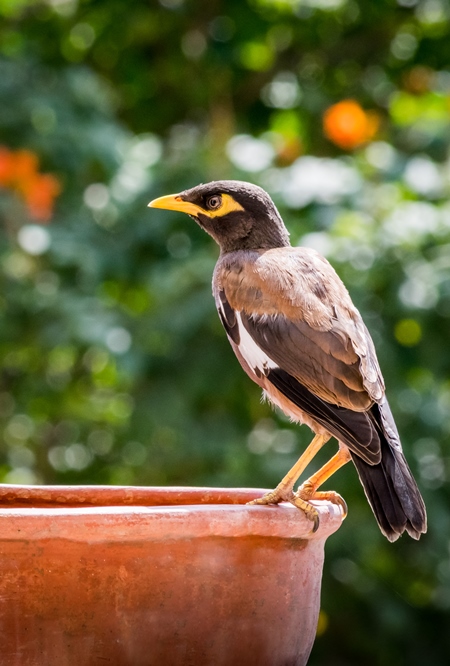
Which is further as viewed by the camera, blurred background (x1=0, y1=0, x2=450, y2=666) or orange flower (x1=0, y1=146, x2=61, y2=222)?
orange flower (x1=0, y1=146, x2=61, y2=222)

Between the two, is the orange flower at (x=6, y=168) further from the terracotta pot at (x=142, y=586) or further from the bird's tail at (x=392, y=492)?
the terracotta pot at (x=142, y=586)

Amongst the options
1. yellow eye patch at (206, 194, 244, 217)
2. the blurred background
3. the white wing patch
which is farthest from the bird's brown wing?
the blurred background

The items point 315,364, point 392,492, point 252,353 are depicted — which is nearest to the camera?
point 392,492

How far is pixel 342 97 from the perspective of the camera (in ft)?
22.5

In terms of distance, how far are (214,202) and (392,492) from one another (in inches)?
55.7

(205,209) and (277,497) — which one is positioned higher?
(205,209)

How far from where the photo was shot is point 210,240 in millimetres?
5570

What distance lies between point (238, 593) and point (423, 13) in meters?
5.15

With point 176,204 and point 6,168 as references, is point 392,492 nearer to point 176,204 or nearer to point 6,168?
point 176,204

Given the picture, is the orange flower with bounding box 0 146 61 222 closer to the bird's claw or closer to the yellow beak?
the yellow beak

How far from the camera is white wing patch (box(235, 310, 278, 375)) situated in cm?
332

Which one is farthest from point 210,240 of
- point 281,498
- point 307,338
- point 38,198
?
point 281,498

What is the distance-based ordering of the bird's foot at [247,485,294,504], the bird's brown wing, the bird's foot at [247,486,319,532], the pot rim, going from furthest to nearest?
the bird's brown wing, the bird's foot at [247,485,294,504], the bird's foot at [247,486,319,532], the pot rim

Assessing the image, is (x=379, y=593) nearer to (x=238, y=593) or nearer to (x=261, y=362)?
(x=261, y=362)
